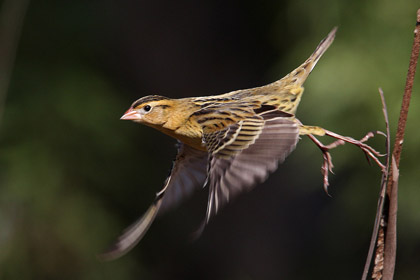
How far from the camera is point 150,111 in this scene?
292 cm

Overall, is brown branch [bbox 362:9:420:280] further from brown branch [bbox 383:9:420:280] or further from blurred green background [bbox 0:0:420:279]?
blurred green background [bbox 0:0:420:279]

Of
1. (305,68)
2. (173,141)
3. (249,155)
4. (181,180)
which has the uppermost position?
(305,68)

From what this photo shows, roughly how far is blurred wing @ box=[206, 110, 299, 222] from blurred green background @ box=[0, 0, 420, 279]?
4.44 ft

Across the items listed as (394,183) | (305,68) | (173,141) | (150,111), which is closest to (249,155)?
(150,111)

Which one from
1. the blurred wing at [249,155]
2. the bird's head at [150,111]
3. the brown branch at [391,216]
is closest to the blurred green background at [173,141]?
the bird's head at [150,111]

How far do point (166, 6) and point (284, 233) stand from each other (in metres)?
2.43

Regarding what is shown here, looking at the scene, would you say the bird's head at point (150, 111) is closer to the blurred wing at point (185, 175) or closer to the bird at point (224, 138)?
the bird at point (224, 138)

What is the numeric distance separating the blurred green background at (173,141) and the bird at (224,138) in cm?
90

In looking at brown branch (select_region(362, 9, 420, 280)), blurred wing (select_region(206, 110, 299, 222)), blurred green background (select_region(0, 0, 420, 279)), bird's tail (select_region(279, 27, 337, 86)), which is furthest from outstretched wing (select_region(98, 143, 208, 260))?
brown branch (select_region(362, 9, 420, 280))

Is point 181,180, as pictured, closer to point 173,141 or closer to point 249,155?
point 249,155

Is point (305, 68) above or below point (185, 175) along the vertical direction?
above

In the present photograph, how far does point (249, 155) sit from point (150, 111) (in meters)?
0.63

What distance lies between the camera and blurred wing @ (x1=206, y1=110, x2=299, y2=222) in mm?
2238

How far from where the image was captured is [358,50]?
13.1 feet
